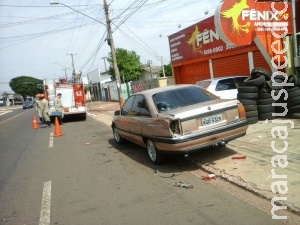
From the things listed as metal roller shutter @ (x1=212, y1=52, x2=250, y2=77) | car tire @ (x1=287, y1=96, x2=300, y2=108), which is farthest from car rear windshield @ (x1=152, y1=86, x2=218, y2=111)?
metal roller shutter @ (x1=212, y1=52, x2=250, y2=77)

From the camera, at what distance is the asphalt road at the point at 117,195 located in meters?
4.16

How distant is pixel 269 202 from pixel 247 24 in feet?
25.1

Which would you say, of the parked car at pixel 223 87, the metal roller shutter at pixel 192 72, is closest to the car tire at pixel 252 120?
the parked car at pixel 223 87

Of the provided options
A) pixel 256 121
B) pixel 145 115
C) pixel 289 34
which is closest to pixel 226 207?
pixel 145 115

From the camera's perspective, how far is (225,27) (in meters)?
10.2

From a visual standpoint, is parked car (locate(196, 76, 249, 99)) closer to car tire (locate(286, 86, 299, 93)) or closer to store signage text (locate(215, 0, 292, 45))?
store signage text (locate(215, 0, 292, 45))

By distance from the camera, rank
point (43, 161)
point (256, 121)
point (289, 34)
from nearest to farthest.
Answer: point (43, 161) < point (256, 121) < point (289, 34)

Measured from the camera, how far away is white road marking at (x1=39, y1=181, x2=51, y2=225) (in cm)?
449

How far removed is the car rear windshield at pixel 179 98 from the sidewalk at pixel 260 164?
3.98 feet

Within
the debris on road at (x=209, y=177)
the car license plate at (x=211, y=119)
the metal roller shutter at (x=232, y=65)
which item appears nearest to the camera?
the debris on road at (x=209, y=177)

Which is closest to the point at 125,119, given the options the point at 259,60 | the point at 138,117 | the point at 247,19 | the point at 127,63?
the point at 138,117

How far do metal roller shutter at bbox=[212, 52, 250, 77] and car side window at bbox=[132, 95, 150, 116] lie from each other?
8.74 metres

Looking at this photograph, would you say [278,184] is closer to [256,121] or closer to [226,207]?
[226,207]

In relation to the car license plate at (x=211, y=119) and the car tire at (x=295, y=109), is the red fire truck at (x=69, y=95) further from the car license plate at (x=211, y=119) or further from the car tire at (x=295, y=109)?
the car license plate at (x=211, y=119)
